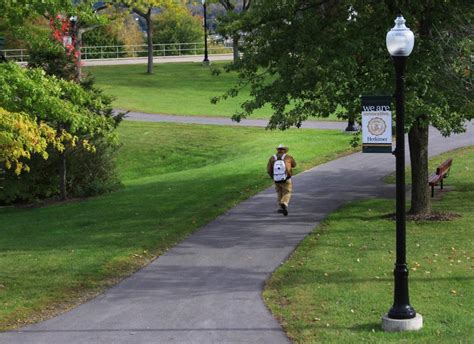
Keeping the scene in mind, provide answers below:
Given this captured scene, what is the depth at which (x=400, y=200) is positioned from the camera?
10.5 meters

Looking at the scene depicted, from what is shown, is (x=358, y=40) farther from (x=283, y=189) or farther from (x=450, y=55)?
(x=283, y=189)

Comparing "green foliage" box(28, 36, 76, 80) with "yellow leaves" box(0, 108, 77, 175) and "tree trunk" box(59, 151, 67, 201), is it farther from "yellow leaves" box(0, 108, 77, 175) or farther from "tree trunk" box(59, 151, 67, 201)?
"yellow leaves" box(0, 108, 77, 175)

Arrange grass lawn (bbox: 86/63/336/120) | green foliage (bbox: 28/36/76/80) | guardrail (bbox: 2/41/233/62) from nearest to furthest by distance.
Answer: green foliage (bbox: 28/36/76/80) < grass lawn (bbox: 86/63/336/120) < guardrail (bbox: 2/41/233/62)

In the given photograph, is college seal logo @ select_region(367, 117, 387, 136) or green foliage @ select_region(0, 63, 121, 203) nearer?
college seal logo @ select_region(367, 117, 387, 136)

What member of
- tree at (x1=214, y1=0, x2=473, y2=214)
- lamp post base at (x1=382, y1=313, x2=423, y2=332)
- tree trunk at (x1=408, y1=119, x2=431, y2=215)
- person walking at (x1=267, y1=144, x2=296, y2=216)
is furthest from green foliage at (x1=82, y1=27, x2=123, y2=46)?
lamp post base at (x1=382, y1=313, x2=423, y2=332)

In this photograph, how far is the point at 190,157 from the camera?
33875 mm

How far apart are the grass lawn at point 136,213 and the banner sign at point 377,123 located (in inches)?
204

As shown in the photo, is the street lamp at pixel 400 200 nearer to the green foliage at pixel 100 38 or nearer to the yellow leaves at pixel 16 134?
the yellow leaves at pixel 16 134

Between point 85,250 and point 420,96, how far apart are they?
7273mm

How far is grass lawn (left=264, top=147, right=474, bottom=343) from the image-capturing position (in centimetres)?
1030

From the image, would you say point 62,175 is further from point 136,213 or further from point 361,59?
point 361,59

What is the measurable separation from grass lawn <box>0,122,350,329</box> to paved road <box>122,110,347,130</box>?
2.02 meters

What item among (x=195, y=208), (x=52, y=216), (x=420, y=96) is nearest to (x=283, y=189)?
(x=195, y=208)

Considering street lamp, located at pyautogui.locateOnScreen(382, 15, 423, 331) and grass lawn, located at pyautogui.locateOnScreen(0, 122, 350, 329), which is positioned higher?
street lamp, located at pyautogui.locateOnScreen(382, 15, 423, 331)
